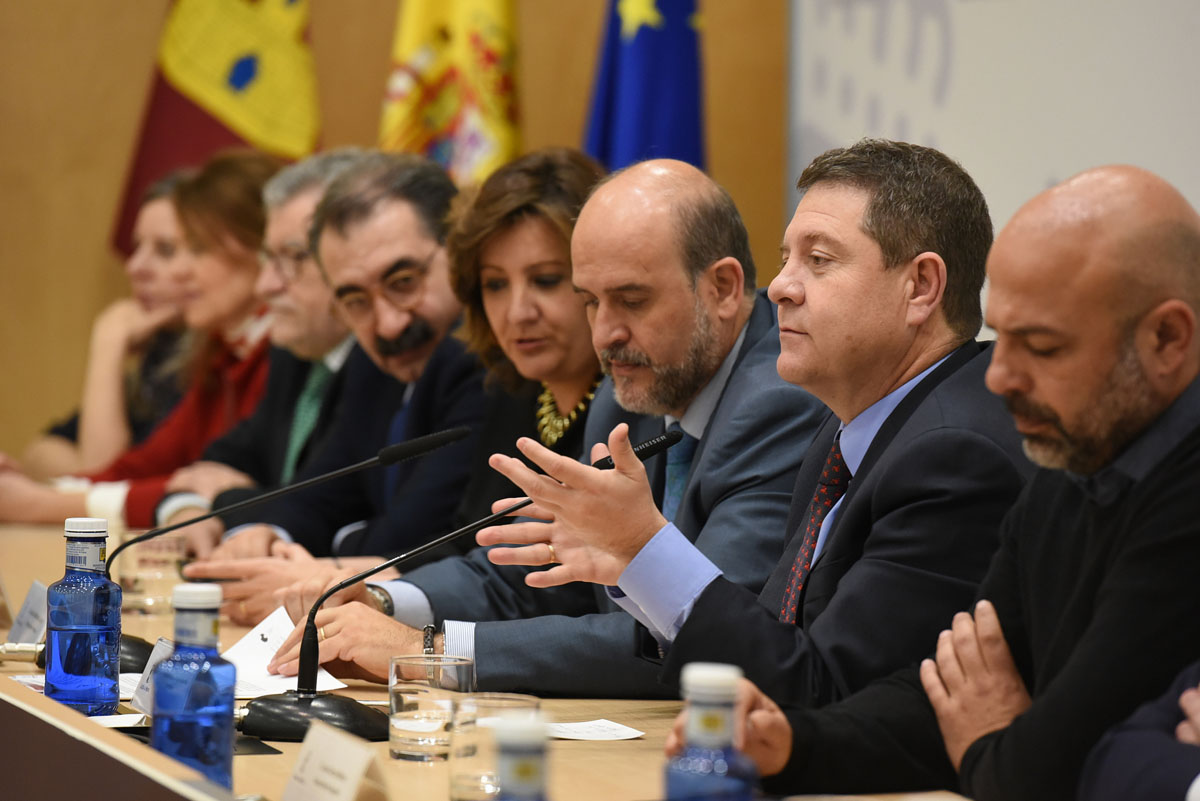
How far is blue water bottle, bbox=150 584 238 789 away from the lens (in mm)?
1504

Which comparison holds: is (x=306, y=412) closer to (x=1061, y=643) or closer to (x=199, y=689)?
(x=199, y=689)

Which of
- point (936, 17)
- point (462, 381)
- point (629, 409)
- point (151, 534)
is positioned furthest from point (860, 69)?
point (151, 534)

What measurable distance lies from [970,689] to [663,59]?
3.08m

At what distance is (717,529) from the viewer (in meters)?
2.23

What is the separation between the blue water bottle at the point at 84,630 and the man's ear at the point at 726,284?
1.11 m

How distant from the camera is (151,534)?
8.20 feet

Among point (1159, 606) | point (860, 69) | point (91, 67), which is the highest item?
point (91, 67)

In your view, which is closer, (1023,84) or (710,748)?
(710,748)

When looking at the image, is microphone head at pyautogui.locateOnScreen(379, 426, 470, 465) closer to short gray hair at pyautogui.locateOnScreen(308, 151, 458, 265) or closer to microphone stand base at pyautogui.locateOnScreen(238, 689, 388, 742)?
microphone stand base at pyautogui.locateOnScreen(238, 689, 388, 742)

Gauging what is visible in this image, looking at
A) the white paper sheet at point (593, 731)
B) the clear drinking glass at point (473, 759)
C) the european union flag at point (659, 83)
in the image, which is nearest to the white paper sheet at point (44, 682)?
the white paper sheet at point (593, 731)

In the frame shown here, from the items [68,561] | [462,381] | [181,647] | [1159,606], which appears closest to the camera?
[1159,606]

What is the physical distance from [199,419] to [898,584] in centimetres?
403

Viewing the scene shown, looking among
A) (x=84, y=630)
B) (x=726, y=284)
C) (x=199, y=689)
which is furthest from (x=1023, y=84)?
(x=199, y=689)

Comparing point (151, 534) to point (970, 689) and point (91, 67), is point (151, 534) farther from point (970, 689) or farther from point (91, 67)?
point (91, 67)
